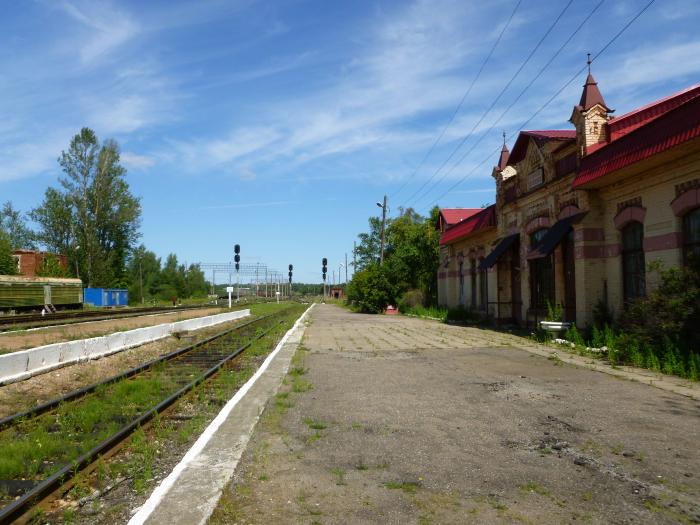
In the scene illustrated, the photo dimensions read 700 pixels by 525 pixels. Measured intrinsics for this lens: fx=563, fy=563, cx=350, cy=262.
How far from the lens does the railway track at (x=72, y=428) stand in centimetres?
473

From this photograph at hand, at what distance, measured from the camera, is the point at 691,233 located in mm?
11867

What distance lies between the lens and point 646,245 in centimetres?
1305

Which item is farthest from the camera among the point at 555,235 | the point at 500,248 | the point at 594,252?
the point at 500,248

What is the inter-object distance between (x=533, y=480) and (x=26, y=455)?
4827mm

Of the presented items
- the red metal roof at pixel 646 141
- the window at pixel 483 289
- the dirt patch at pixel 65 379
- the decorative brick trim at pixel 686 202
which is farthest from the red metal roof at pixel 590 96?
the dirt patch at pixel 65 379

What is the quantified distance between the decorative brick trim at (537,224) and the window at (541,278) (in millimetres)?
176

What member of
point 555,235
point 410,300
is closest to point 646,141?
point 555,235

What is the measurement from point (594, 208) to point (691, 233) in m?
3.66

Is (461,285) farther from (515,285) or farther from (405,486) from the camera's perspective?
(405,486)

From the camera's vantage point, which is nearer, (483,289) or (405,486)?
(405,486)

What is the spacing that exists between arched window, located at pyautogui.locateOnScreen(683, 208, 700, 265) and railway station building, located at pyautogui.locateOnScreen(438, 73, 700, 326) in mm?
22

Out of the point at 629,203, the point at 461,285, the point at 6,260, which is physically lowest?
the point at 461,285

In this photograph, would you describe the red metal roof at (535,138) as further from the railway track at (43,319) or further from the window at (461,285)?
the railway track at (43,319)

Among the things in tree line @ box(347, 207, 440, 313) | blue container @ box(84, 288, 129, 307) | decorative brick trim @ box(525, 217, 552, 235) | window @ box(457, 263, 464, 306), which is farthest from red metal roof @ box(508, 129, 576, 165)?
blue container @ box(84, 288, 129, 307)
